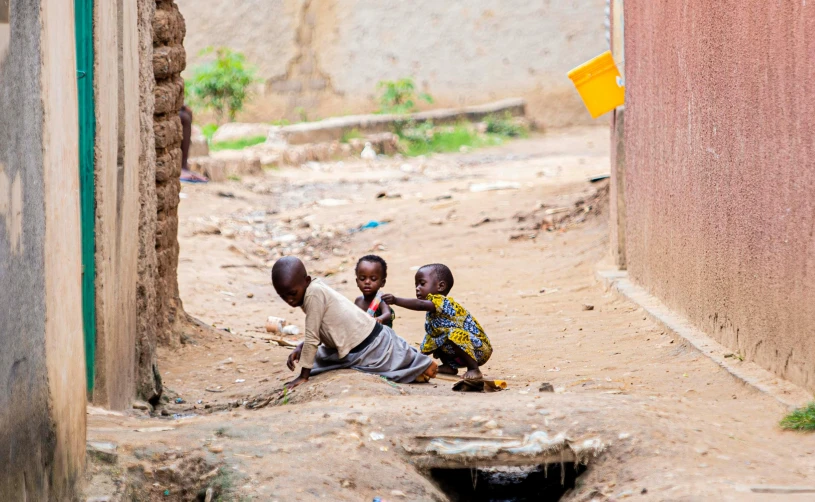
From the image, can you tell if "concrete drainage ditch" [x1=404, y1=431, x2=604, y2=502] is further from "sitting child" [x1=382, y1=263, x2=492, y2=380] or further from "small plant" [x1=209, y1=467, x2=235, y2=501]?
"sitting child" [x1=382, y1=263, x2=492, y2=380]

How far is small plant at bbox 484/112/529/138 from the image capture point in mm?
19812

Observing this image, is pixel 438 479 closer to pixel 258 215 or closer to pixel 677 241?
pixel 677 241

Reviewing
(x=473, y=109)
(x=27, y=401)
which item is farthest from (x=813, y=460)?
(x=473, y=109)

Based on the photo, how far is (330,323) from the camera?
458 cm

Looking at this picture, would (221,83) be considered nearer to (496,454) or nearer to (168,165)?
(168,165)

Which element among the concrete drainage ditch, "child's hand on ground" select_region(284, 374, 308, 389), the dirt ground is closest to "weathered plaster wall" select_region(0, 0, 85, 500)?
the dirt ground

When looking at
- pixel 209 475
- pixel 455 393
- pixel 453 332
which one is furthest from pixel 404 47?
pixel 209 475

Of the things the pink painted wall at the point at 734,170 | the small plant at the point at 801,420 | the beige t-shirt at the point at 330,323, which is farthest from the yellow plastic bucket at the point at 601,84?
the small plant at the point at 801,420

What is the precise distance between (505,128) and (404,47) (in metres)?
3.40

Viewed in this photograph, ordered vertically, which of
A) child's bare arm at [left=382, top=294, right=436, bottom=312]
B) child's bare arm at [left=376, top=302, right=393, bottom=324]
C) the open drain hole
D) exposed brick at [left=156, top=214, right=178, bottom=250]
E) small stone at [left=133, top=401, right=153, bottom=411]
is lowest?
the open drain hole

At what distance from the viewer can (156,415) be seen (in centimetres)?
467

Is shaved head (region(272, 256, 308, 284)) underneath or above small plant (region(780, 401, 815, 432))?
above

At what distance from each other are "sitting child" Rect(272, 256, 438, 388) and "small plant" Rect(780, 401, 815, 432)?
1769 millimetres

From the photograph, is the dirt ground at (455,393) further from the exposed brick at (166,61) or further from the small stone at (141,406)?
the exposed brick at (166,61)
